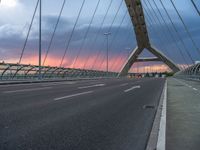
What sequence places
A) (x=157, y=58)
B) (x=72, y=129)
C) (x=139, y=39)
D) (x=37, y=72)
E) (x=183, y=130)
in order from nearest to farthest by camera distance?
(x=72, y=129) < (x=183, y=130) < (x=37, y=72) < (x=139, y=39) < (x=157, y=58)

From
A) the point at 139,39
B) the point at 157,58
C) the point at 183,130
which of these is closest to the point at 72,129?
the point at 183,130

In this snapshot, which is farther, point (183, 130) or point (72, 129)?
point (183, 130)

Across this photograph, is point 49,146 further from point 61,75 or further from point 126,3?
point 126,3

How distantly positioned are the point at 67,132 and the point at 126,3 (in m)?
56.3

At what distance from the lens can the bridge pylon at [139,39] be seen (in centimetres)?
6231

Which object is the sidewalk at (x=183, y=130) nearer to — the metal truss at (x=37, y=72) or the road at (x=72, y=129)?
the road at (x=72, y=129)

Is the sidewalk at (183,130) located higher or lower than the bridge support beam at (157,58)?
lower

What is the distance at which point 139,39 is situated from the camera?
8238cm

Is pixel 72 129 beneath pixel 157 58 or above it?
beneath

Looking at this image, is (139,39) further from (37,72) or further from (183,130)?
(183,130)

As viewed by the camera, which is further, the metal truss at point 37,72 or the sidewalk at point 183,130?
the metal truss at point 37,72

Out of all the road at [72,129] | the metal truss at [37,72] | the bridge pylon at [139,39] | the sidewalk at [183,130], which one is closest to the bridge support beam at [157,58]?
the bridge pylon at [139,39]

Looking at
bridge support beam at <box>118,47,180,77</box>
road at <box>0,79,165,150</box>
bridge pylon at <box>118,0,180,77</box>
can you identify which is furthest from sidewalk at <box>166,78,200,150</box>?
bridge support beam at <box>118,47,180,77</box>

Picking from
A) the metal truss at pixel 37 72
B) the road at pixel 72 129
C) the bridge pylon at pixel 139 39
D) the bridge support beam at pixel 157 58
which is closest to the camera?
the road at pixel 72 129
